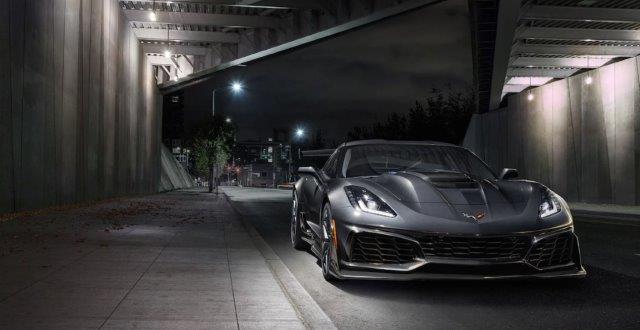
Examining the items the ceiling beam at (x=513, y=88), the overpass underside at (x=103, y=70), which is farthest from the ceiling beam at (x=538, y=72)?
the overpass underside at (x=103, y=70)

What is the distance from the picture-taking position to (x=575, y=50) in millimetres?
35688

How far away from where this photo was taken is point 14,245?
853 centimetres

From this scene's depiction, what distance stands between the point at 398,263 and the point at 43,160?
13.5 metres

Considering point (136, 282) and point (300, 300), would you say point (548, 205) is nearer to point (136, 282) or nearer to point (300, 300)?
point (300, 300)

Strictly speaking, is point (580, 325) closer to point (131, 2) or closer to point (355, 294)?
point (355, 294)

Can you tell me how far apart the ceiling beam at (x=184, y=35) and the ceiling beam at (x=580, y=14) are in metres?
16.2

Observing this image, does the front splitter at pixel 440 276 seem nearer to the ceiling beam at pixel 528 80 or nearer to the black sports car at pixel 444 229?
the black sports car at pixel 444 229

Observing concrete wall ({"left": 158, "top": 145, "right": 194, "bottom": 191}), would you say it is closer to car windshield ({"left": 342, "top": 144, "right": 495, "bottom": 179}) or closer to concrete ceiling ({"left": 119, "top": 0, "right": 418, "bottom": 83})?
concrete ceiling ({"left": 119, "top": 0, "right": 418, "bottom": 83})

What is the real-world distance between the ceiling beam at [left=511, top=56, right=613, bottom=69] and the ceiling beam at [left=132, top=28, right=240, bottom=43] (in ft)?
57.2

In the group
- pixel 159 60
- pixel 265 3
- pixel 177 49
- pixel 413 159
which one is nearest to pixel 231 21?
pixel 265 3

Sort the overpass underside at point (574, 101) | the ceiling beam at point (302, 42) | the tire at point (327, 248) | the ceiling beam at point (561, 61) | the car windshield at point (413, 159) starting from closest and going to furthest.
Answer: the tire at point (327, 248), the car windshield at point (413, 159), the overpass underside at point (574, 101), the ceiling beam at point (302, 42), the ceiling beam at point (561, 61)

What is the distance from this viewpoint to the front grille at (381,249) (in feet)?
17.7

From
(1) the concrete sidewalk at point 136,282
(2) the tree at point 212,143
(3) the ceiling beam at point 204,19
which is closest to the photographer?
(1) the concrete sidewalk at point 136,282

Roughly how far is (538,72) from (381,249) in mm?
39123
